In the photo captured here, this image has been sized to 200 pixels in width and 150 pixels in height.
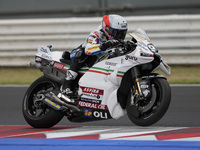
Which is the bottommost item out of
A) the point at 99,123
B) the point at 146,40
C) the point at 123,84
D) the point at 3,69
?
the point at 3,69

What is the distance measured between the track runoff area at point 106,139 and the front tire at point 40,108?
0.91 ft

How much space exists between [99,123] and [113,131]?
1.16 m

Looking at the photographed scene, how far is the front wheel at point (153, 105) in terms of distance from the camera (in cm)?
501

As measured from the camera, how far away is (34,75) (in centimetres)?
1098

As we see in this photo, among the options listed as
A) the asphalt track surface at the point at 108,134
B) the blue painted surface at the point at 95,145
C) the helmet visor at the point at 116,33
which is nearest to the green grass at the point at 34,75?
the asphalt track surface at the point at 108,134

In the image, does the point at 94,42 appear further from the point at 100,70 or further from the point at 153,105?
the point at 153,105

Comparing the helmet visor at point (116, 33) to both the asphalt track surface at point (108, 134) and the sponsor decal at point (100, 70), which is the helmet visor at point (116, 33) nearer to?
the sponsor decal at point (100, 70)

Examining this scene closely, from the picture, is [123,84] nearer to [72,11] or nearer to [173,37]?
[173,37]

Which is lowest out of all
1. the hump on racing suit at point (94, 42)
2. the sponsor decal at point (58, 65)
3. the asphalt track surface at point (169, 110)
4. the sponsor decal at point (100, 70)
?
the asphalt track surface at point (169, 110)

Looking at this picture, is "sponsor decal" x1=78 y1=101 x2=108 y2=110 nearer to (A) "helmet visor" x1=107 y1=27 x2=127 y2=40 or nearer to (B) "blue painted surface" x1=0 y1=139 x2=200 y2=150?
(A) "helmet visor" x1=107 y1=27 x2=127 y2=40

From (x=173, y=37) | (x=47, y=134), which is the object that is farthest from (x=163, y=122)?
(x=173, y=37)

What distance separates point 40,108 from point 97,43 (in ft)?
4.04

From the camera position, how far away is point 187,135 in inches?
191

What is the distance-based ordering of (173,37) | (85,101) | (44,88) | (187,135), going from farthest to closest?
(173,37), (44,88), (85,101), (187,135)
